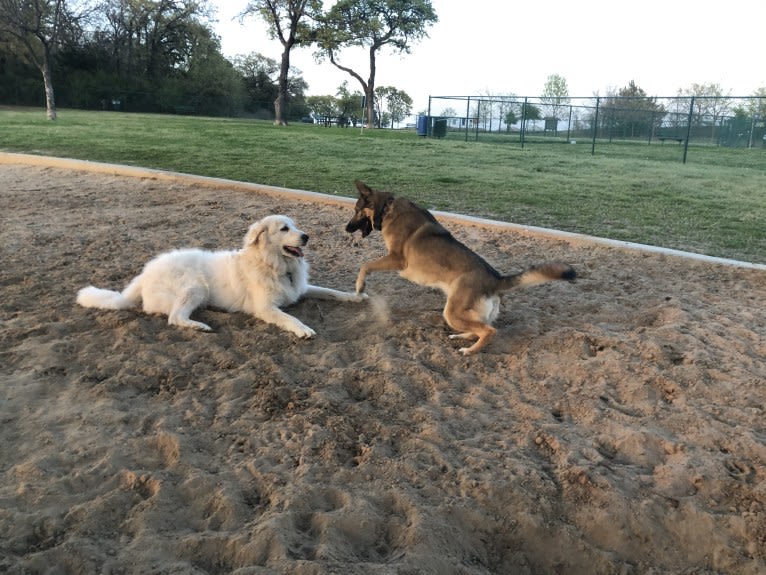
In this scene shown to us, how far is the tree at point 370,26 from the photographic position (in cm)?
4491

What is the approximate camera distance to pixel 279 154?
1686cm

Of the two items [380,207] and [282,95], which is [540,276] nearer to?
[380,207]

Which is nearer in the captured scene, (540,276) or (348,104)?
(540,276)

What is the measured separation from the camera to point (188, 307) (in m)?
5.11

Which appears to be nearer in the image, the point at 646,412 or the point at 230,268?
the point at 646,412

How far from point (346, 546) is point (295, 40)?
46.6m

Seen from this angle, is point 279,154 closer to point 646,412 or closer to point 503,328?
point 503,328

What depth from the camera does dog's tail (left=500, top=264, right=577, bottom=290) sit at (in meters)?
4.50

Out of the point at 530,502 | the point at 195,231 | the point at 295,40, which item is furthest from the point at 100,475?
the point at 295,40

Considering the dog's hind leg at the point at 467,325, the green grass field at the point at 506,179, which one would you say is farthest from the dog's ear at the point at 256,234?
the green grass field at the point at 506,179

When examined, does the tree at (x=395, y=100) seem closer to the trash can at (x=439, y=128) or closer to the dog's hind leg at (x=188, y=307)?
the trash can at (x=439, y=128)

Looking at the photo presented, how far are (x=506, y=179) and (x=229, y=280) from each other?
31.9 feet

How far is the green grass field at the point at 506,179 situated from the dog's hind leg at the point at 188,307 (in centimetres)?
521

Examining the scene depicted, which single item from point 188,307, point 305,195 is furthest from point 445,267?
point 305,195
